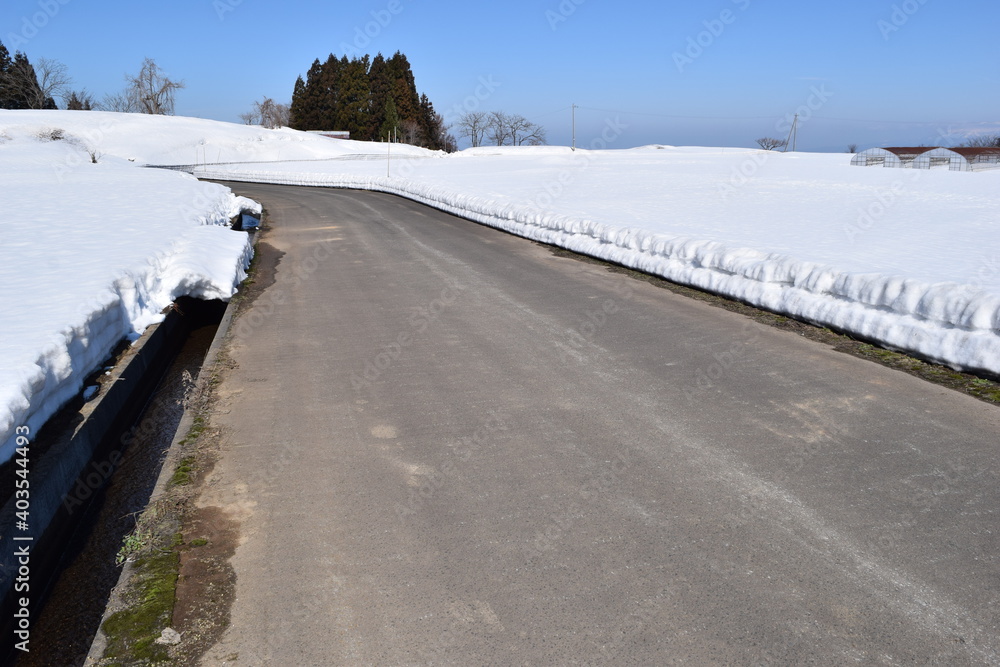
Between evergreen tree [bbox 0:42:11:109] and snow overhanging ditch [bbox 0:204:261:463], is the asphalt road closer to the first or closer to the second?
snow overhanging ditch [bbox 0:204:261:463]

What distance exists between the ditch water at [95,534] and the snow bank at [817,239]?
7175 millimetres

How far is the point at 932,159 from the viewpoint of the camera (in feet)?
142

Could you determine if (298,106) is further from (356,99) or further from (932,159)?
(932,159)

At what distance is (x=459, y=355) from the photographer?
7258 millimetres

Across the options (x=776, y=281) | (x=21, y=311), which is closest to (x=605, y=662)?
(x=21, y=311)

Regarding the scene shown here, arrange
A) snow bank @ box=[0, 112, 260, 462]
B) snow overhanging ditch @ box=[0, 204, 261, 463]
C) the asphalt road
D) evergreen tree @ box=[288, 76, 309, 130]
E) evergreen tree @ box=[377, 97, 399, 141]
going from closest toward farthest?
the asphalt road → snow overhanging ditch @ box=[0, 204, 261, 463] → snow bank @ box=[0, 112, 260, 462] → evergreen tree @ box=[377, 97, 399, 141] → evergreen tree @ box=[288, 76, 309, 130]

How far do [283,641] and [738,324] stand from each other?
669 cm

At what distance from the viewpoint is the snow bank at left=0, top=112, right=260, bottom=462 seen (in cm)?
534

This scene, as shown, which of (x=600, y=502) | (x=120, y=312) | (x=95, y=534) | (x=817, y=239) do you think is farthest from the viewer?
(x=817, y=239)

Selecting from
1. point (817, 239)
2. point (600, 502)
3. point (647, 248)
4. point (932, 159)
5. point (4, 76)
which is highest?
point (4, 76)

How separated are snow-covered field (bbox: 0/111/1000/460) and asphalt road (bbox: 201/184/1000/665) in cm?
97

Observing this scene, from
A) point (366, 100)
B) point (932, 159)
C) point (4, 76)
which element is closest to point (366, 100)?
point (366, 100)

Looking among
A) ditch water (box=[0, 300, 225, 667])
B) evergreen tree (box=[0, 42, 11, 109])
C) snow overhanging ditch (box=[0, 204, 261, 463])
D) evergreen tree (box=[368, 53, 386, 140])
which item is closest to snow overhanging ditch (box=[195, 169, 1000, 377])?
snow overhanging ditch (box=[0, 204, 261, 463])

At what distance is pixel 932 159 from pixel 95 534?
165 ft
